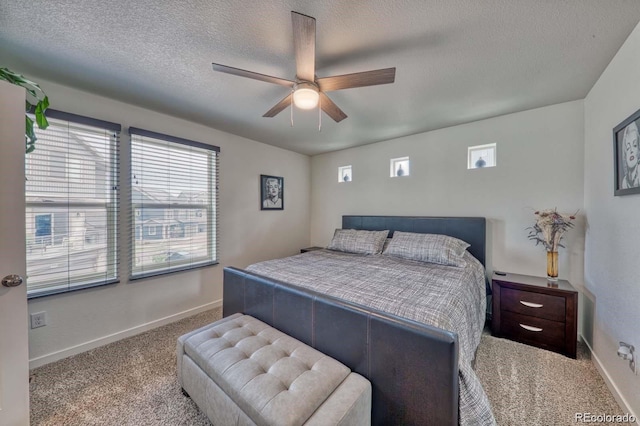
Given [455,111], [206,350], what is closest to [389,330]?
[206,350]

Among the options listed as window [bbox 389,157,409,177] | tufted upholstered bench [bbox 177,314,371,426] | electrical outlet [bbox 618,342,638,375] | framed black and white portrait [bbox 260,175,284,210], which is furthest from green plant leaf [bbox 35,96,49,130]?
electrical outlet [bbox 618,342,638,375]

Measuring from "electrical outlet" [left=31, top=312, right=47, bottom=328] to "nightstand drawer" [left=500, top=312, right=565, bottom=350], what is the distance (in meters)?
4.19

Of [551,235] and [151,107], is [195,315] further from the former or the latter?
[551,235]

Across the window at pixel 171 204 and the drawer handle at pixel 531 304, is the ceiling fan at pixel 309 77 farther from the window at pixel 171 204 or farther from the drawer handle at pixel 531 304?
the drawer handle at pixel 531 304

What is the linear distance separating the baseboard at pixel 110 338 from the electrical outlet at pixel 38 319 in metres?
0.27

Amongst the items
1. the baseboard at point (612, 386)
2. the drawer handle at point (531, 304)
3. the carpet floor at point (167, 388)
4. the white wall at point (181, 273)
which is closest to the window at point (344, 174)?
the white wall at point (181, 273)

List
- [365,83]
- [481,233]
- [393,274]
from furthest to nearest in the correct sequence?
[481,233]
[393,274]
[365,83]

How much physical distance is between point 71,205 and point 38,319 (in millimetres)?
986

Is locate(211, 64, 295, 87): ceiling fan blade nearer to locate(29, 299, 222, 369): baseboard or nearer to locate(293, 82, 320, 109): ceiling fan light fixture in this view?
locate(293, 82, 320, 109): ceiling fan light fixture

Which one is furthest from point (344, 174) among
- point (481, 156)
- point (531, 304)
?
point (531, 304)

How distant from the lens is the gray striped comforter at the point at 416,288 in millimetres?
1234

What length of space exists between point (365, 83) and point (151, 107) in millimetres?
2338

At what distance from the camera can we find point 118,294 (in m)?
2.47

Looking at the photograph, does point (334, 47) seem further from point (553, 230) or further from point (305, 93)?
point (553, 230)
